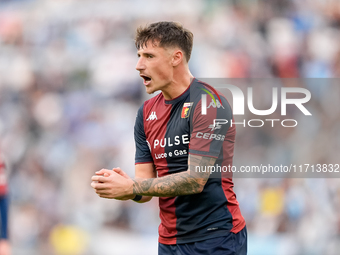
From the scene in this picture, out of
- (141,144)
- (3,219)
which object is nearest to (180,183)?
(141,144)

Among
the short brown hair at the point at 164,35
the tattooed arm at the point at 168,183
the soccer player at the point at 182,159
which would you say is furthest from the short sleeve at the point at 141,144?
the short brown hair at the point at 164,35

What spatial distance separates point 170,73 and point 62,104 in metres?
3.80

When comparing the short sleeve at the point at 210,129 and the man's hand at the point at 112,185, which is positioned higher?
the short sleeve at the point at 210,129

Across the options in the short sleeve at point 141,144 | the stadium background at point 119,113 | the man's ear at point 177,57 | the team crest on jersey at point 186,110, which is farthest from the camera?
the stadium background at point 119,113

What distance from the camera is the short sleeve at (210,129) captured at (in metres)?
2.42

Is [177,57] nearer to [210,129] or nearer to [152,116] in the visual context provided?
[152,116]

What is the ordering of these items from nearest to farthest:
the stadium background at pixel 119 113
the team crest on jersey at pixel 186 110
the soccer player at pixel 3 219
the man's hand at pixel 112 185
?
the man's hand at pixel 112 185 → the team crest on jersey at pixel 186 110 → the soccer player at pixel 3 219 → the stadium background at pixel 119 113

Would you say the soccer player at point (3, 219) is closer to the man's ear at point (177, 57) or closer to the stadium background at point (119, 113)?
the man's ear at point (177, 57)

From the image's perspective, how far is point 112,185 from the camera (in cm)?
232

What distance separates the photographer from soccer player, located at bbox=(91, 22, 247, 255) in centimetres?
240

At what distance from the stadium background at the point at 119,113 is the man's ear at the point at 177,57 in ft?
9.82

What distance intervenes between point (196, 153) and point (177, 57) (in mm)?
659

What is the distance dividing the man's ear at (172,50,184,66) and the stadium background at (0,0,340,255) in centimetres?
299

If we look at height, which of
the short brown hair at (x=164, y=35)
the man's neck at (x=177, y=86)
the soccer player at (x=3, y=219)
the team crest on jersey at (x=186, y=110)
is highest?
the short brown hair at (x=164, y=35)
